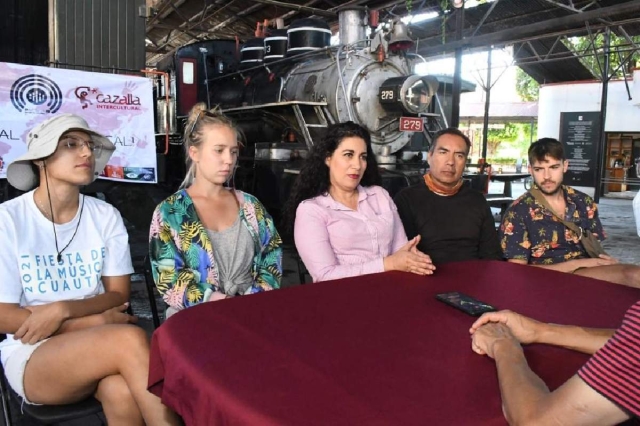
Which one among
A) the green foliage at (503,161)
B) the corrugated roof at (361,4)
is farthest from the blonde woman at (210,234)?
the green foliage at (503,161)

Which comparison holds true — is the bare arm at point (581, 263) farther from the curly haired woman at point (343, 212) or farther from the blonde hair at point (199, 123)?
the blonde hair at point (199, 123)

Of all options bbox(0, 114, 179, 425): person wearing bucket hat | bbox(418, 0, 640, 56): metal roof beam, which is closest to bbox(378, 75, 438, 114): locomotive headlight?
bbox(418, 0, 640, 56): metal roof beam

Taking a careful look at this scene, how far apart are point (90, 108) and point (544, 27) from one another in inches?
206

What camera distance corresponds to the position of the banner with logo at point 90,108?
12.8 ft

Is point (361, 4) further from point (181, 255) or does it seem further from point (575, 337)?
point (575, 337)

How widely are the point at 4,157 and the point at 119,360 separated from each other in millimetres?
2975

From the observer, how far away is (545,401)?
0.90 metres

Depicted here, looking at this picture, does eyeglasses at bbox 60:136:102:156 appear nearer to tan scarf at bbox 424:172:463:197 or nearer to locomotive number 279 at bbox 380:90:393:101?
tan scarf at bbox 424:172:463:197

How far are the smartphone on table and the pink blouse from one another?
0.50m

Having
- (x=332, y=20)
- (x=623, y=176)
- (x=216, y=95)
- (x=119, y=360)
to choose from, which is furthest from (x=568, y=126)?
(x=119, y=360)

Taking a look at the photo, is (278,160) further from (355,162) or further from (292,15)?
(292,15)

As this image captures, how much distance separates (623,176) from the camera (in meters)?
14.4

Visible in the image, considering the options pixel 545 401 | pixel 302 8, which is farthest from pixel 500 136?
pixel 545 401

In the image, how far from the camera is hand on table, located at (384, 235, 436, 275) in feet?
6.17
